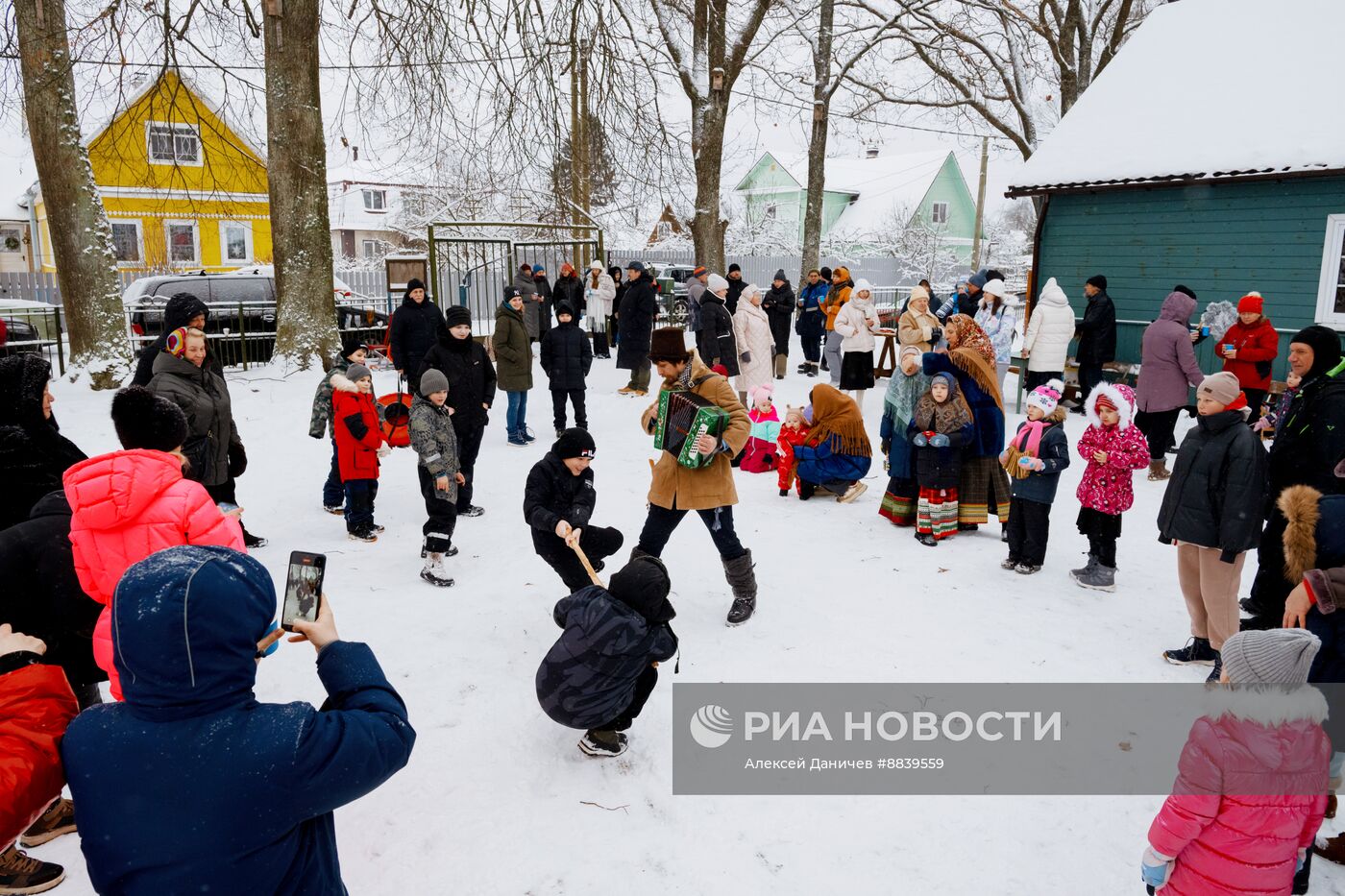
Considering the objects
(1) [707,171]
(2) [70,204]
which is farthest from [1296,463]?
(2) [70,204]

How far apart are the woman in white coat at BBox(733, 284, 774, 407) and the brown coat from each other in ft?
20.9

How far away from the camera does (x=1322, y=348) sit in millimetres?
5535

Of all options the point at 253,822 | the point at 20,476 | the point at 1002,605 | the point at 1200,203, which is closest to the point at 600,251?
the point at 1200,203

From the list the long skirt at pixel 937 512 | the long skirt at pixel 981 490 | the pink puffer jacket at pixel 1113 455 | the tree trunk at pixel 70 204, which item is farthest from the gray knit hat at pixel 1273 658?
the tree trunk at pixel 70 204

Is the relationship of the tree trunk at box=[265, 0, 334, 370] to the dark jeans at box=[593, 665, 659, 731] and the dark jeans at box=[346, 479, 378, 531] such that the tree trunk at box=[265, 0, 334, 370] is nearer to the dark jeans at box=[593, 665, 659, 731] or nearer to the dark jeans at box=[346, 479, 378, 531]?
the dark jeans at box=[346, 479, 378, 531]

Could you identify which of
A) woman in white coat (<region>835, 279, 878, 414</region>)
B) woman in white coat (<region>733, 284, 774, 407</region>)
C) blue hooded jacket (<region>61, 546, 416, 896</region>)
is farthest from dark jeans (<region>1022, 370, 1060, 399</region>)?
blue hooded jacket (<region>61, 546, 416, 896</region>)

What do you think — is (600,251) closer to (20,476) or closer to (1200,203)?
(1200,203)

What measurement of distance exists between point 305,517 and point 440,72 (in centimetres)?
733

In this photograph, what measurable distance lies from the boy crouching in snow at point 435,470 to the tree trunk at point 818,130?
13925mm

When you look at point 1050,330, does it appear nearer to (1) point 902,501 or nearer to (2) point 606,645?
(1) point 902,501

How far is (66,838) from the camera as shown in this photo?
345 cm

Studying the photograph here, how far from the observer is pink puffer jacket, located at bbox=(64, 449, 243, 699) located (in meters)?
3.08

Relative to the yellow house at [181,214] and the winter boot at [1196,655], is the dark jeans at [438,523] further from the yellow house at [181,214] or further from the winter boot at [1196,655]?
the yellow house at [181,214]

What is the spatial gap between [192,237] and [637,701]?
1412 inches
